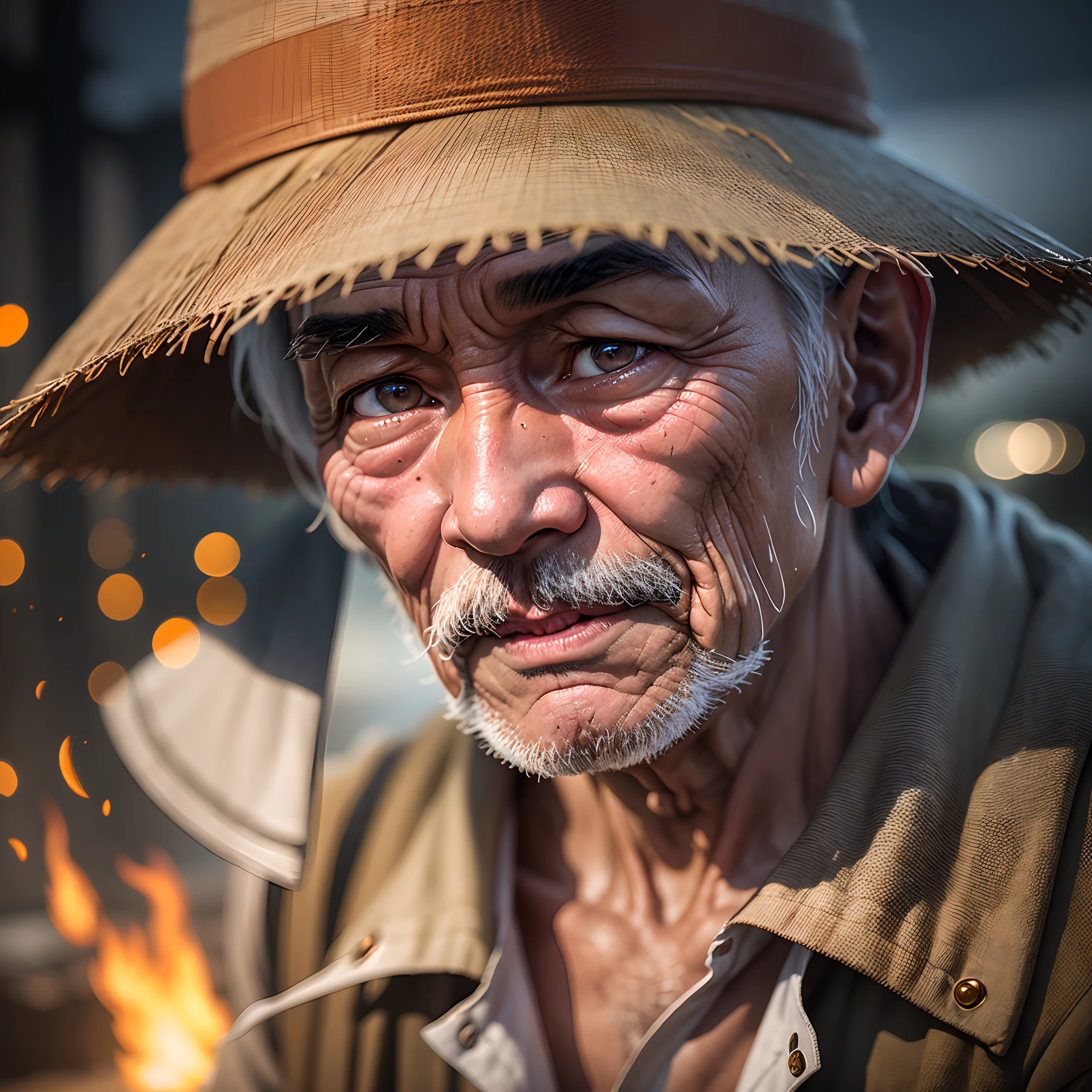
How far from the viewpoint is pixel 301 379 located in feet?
4.38

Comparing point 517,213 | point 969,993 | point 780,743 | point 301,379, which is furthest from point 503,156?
point 969,993

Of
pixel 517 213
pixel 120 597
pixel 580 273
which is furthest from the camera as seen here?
pixel 120 597

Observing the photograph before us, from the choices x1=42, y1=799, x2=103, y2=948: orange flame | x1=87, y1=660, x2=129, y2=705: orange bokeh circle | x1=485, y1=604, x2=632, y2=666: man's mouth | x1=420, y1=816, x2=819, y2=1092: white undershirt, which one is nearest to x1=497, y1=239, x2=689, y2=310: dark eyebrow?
x1=485, y1=604, x2=632, y2=666: man's mouth

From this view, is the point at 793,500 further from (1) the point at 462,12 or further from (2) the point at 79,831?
(2) the point at 79,831

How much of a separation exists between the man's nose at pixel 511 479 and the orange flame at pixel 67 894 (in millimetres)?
1650

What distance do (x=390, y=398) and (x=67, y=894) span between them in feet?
5.92

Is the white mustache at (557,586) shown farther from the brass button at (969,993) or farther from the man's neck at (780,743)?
the brass button at (969,993)

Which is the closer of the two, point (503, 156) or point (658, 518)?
point (503, 156)

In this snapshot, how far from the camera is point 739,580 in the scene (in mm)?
A: 1002

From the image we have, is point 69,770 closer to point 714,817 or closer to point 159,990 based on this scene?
point 159,990

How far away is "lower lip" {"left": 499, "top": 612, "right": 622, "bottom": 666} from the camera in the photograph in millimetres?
974

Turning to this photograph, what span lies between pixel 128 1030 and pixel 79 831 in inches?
20.1

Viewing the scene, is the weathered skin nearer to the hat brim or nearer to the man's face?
the man's face

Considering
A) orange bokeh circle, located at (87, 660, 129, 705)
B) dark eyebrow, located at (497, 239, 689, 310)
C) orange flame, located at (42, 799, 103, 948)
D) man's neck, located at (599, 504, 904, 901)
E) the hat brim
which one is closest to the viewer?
the hat brim
